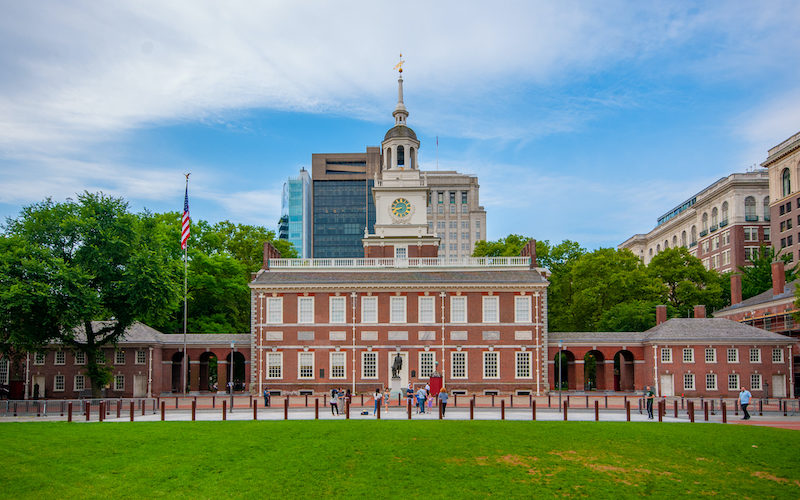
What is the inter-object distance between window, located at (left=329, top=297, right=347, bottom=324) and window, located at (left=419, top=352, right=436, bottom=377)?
6.33 metres

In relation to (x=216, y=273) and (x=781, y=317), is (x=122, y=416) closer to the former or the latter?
(x=216, y=273)

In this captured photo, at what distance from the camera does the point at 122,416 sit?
34.8m

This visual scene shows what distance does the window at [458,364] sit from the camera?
178 ft

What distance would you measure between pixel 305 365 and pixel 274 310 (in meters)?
4.64

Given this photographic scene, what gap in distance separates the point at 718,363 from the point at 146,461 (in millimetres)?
43943

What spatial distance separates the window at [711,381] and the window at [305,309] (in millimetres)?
28658

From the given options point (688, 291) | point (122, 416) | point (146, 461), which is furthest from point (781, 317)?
point (146, 461)

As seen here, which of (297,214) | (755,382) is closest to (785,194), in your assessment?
(755,382)

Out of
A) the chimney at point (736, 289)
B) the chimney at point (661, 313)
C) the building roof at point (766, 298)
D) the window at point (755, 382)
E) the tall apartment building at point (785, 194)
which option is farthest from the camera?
the tall apartment building at point (785, 194)

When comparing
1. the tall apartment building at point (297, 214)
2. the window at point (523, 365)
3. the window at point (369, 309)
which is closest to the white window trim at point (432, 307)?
the window at point (369, 309)

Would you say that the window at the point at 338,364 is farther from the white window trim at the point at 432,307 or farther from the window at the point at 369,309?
the white window trim at the point at 432,307

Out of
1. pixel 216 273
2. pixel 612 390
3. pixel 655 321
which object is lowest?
pixel 612 390

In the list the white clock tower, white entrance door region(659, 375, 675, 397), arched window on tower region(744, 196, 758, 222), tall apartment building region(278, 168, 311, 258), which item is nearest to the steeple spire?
the white clock tower

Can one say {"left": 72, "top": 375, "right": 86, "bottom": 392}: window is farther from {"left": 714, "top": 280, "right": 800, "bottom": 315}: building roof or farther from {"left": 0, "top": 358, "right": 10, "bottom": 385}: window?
{"left": 714, "top": 280, "right": 800, "bottom": 315}: building roof
